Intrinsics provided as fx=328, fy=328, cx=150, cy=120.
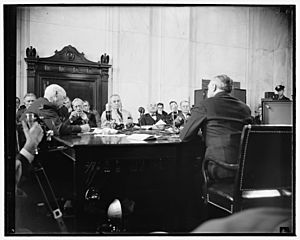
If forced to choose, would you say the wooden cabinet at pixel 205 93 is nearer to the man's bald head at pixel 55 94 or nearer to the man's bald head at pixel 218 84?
the man's bald head at pixel 218 84

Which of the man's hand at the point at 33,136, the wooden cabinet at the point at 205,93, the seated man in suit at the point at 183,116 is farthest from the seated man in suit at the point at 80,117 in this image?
the wooden cabinet at the point at 205,93


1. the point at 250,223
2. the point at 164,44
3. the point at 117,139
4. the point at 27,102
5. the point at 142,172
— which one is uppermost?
the point at 164,44

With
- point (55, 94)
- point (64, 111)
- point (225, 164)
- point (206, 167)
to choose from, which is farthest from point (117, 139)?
point (225, 164)

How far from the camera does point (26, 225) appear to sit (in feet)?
7.05

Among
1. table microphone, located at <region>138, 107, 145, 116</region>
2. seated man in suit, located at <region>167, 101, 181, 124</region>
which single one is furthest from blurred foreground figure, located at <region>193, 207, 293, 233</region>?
table microphone, located at <region>138, 107, 145, 116</region>

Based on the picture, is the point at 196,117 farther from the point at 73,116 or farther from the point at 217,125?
the point at 73,116

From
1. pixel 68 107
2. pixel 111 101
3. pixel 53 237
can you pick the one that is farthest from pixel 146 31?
pixel 53 237

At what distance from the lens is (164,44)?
216 cm

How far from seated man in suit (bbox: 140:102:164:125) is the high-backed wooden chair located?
429 millimetres

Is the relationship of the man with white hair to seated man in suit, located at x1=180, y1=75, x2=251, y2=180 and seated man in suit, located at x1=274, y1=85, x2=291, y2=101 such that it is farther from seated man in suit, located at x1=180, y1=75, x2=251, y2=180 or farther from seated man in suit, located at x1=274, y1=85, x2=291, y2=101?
seated man in suit, located at x1=274, y1=85, x2=291, y2=101

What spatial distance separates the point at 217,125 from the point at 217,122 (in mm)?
20

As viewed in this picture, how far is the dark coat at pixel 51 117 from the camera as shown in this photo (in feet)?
7.00

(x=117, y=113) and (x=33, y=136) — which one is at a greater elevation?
(x=117, y=113)

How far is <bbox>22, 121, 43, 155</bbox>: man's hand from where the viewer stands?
2143mm
